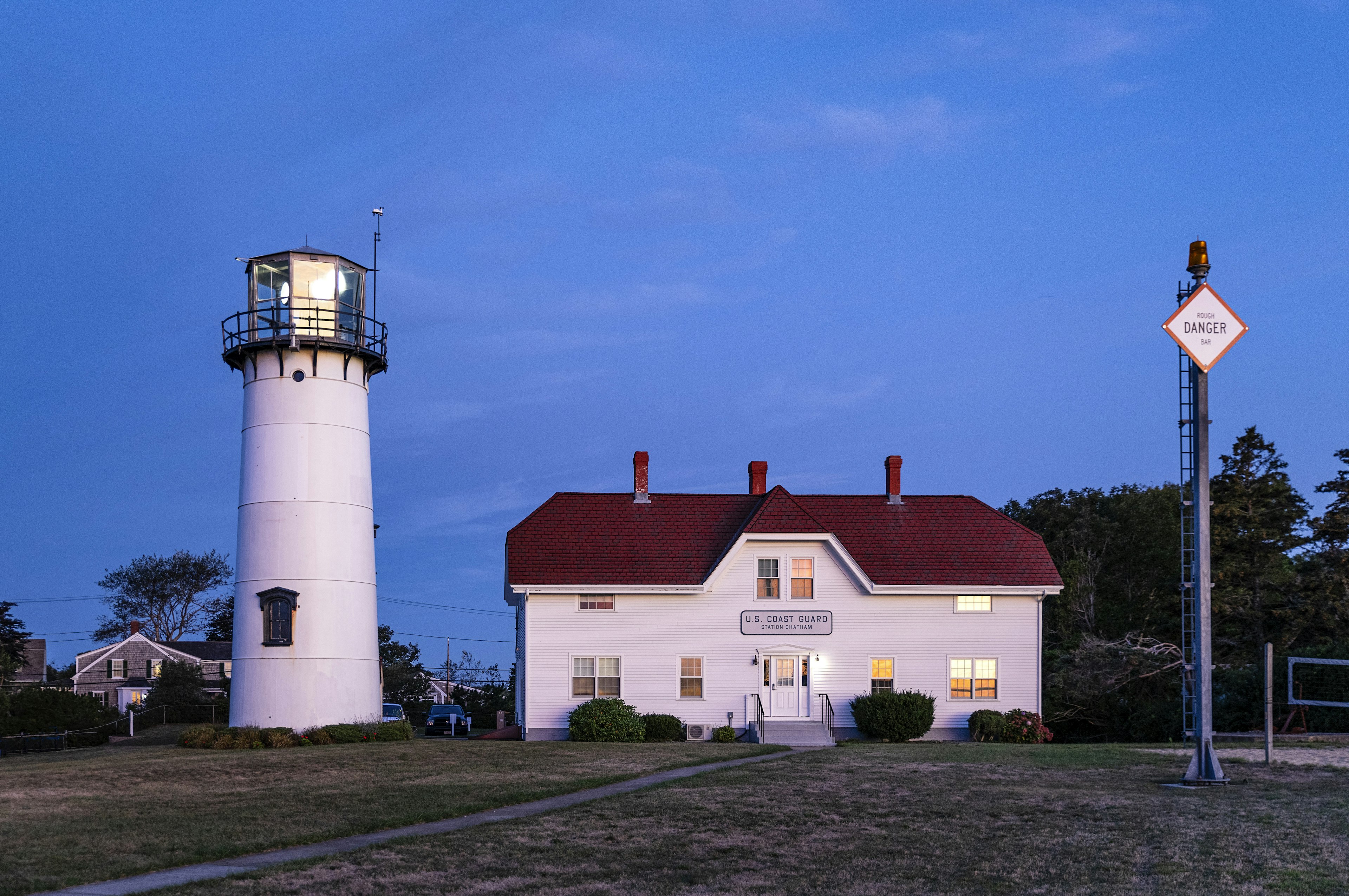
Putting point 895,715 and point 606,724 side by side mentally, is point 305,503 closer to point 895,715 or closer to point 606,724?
point 606,724

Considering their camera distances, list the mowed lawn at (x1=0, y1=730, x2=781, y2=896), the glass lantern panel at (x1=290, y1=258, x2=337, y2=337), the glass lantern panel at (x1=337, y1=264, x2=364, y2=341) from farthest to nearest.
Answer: the glass lantern panel at (x1=337, y1=264, x2=364, y2=341) → the glass lantern panel at (x1=290, y1=258, x2=337, y2=337) → the mowed lawn at (x1=0, y1=730, x2=781, y2=896)

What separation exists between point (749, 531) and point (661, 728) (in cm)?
594

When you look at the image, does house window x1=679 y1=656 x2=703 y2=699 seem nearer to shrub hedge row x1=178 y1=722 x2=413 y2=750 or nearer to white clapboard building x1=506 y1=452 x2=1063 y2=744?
white clapboard building x1=506 y1=452 x2=1063 y2=744

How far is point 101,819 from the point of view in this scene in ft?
48.0

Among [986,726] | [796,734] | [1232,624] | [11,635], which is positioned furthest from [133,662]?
[1232,624]

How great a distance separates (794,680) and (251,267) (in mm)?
18958

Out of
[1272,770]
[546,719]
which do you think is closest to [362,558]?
[546,719]

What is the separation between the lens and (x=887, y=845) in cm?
1205

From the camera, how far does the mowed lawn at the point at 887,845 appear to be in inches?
395

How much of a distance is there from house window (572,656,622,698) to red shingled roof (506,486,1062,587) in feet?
7.35

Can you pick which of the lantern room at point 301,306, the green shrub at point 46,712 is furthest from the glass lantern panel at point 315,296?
the green shrub at point 46,712

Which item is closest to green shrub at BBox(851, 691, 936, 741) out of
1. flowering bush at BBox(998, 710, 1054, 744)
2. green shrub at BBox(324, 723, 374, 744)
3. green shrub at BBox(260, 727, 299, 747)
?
flowering bush at BBox(998, 710, 1054, 744)

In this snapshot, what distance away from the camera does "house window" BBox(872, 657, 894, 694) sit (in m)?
35.4

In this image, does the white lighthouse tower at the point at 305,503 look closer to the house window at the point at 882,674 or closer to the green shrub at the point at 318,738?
the green shrub at the point at 318,738
